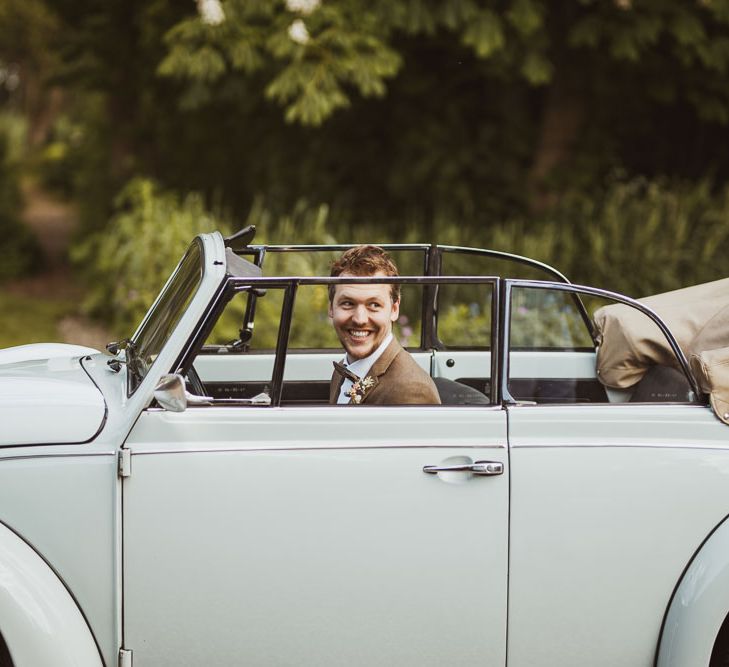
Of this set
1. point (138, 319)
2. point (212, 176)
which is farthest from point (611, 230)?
point (212, 176)

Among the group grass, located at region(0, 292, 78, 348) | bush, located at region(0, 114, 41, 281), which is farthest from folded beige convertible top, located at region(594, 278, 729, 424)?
bush, located at region(0, 114, 41, 281)

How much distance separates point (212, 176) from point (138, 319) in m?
3.50

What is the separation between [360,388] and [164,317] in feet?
2.20

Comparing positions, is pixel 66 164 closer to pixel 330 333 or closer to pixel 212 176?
pixel 212 176

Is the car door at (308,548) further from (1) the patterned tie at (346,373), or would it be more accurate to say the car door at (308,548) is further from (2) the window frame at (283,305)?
(1) the patterned tie at (346,373)

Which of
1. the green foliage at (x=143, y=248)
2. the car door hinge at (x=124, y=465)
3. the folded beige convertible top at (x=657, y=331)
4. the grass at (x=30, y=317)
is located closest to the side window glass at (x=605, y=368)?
the folded beige convertible top at (x=657, y=331)

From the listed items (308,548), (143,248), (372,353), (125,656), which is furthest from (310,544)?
(143,248)

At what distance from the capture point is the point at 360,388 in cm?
329

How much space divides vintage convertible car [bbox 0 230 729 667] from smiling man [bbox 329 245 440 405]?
256mm

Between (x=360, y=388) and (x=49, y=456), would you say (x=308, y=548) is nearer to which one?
(x=360, y=388)

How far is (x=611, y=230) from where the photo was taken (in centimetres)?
881

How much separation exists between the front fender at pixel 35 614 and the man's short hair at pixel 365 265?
3.96 ft

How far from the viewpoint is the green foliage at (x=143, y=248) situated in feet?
27.3

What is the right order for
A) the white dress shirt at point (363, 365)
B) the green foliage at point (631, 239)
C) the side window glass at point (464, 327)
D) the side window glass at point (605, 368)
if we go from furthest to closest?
the green foliage at point (631, 239) < the side window glass at point (464, 327) < the side window glass at point (605, 368) < the white dress shirt at point (363, 365)
